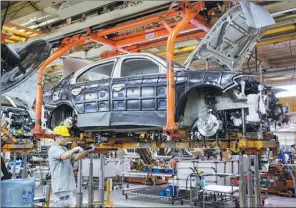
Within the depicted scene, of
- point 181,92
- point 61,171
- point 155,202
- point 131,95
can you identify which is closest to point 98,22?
point 131,95

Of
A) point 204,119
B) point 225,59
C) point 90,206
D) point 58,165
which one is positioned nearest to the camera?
point 58,165

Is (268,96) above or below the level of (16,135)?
above

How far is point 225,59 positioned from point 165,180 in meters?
8.34

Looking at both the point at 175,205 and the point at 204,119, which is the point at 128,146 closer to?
the point at 204,119

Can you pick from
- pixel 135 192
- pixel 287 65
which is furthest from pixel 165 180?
pixel 287 65

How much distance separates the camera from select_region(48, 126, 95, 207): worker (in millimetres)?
4168

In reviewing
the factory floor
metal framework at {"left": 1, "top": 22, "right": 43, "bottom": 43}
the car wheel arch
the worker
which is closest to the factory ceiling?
metal framework at {"left": 1, "top": 22, "right": 43, "bottom": 43}

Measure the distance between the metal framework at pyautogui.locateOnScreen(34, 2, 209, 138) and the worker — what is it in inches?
53.6

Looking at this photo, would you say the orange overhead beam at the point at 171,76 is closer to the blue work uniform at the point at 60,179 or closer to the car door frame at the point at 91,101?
the car door frame at the point at 91,101

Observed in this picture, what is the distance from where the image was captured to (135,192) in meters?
9.22

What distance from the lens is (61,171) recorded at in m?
4.23

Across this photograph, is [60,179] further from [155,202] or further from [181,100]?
[155,202]

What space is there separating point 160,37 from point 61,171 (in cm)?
324

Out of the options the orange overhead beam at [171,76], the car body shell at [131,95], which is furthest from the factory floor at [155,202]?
the orange overhead beam at [171,76]
